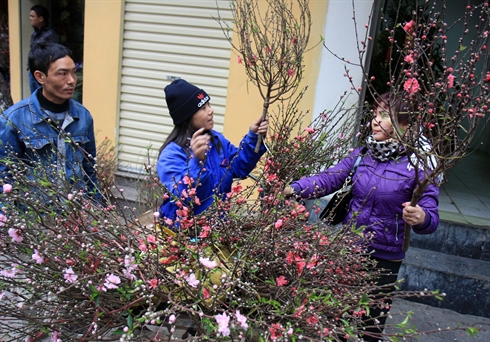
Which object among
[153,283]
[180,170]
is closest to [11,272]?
[153,283]

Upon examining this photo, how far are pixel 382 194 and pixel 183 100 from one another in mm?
1189

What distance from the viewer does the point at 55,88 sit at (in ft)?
7.54

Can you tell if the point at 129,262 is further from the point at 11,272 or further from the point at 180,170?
the point at 180,170

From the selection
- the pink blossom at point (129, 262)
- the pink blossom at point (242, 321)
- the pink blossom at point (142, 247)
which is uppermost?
the pink blossom at point (129, 262)

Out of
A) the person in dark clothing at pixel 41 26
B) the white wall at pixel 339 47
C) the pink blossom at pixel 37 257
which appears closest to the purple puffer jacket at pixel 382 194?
the pink blossom at pixel 37 257

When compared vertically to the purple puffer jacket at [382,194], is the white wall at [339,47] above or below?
above

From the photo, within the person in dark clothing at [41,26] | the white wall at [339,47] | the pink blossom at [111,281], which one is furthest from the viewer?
the person in dark clothing at [41,26]

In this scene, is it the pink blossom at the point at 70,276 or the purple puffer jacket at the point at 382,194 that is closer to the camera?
the pink blossom at the point at 70,276

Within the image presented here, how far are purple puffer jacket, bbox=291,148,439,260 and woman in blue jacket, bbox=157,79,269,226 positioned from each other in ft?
1.14

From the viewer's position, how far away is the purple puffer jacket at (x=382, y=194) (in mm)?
2068

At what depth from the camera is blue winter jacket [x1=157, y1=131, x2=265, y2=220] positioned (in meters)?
1.71

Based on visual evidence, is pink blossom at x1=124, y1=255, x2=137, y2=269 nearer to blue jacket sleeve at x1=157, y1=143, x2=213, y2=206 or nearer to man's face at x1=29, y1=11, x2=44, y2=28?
blue jacket sleeve at x1=157, y1=143, x2=213, y2=206

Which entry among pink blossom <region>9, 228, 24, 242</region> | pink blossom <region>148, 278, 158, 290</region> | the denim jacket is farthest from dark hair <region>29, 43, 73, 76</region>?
pink blossom <region>148, 278, 158, 290</region>

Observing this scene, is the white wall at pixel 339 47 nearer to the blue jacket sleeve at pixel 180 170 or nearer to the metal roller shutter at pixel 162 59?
Result: the metal roller shutter at pixel 162 59
